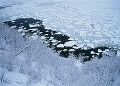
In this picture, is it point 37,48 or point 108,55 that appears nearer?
point 37,48

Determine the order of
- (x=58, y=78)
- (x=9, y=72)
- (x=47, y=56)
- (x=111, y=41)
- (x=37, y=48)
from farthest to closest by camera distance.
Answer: (x=111, y=41), (x=37, y=48), (x=47, y=56), (x=58, y=78), (x=9, y=72)

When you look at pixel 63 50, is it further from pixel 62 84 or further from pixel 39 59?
pixel 62 84

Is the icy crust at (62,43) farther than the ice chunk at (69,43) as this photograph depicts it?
No

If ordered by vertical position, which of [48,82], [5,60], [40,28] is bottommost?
[40,28]

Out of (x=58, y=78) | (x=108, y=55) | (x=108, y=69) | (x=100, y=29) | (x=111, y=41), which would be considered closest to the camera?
(x=58, y=78)

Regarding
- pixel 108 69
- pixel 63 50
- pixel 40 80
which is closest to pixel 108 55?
pixel 108 69

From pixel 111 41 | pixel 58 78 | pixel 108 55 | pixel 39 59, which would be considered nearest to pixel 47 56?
pixel 39 59

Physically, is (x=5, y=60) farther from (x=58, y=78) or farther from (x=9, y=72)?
(x=58, y=78)

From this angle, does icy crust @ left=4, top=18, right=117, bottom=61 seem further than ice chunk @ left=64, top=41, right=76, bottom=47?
No

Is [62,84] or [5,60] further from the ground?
[5,60]
